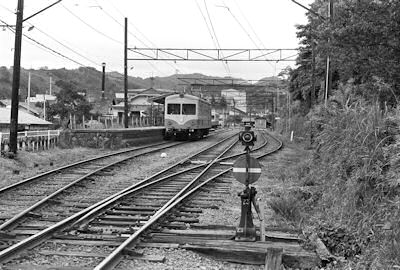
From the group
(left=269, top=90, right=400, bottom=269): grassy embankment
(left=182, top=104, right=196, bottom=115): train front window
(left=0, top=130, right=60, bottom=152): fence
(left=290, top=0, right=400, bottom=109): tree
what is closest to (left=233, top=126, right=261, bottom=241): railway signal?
(left=269, top=90, right=400, bottom=269): grassy embankment

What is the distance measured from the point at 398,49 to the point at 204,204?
6.06 metres

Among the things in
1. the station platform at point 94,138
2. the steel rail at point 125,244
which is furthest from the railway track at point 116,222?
the station platform at point 94,138

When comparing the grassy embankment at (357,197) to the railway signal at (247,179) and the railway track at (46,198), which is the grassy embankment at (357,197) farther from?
the railway track at (46,198)

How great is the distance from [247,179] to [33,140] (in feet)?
49.4

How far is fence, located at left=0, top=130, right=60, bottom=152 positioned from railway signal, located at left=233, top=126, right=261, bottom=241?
41.5 ft

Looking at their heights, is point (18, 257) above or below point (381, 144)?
below

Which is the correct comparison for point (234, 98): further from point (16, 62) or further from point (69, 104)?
point (16, 62)

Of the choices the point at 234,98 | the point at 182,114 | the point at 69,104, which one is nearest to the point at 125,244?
the point at 182,114

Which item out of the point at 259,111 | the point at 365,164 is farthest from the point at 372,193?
the point at 259,111

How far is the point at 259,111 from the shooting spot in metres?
141

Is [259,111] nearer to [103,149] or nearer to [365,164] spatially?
[103,149]

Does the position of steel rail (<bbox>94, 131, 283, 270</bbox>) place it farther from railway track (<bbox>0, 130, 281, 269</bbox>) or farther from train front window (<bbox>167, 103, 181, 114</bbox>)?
train front window (<bbox>167, 103, 181, 114</bbox>)

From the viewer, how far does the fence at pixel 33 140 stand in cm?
1819

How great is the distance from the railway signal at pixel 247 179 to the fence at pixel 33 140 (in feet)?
41.5
